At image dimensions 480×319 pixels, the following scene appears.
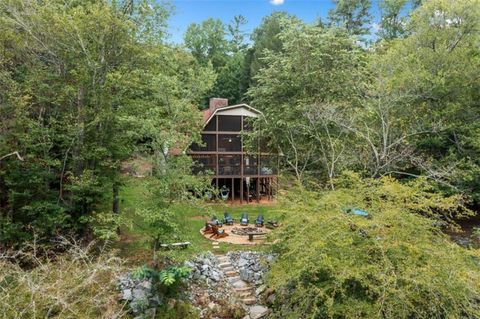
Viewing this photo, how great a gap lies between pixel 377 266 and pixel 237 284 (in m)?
5.29

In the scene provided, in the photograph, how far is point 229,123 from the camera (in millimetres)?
20219

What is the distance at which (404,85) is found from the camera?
46.0 ft

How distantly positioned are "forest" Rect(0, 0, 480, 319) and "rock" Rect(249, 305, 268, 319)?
0.14 meters

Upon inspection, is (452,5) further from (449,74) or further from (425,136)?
(425,136)

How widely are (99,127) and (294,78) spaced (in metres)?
8.02

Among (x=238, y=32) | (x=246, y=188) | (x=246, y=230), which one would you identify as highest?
(x=238, y=32)

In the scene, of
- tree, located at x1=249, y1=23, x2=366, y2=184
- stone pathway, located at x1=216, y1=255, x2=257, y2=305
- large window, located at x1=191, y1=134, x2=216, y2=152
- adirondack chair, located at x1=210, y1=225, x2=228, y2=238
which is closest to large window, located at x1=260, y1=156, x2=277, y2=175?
large window, located at x1=191, y1=134, x2=216, y2=152

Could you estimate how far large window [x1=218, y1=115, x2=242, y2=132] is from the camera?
2006 cm

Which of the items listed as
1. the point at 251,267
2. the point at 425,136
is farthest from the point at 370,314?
the point at 425,136

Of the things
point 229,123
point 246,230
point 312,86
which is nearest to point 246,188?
point 229,123

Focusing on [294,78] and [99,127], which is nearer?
[99,127]

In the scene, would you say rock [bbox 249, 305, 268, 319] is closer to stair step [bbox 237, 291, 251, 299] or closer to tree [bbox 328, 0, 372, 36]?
stair step [bbox 237, 291, 251, 299]

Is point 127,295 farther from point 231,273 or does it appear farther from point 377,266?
point 377,266

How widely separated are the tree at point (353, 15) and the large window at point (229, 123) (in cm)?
1868
